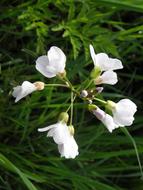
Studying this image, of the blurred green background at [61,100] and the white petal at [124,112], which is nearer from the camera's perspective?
the white petal at [124,112]

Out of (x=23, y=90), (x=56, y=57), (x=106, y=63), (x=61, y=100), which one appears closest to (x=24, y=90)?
(x=23, y=90)

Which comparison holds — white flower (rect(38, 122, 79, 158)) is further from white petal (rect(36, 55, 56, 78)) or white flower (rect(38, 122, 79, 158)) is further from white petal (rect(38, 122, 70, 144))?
white petal (rect(36, 55, 56, 78))

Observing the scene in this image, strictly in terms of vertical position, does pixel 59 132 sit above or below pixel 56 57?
below

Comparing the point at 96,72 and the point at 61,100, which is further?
the point at 61,100

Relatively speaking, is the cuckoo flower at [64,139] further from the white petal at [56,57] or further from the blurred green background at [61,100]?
the blurred green background at [61,100]

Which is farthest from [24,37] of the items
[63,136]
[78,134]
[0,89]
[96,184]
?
[63,136]

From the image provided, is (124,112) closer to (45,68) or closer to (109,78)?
(109,78)

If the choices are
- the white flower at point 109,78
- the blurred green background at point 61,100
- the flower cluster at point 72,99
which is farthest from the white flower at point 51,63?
the blurred green background at point 61,100
